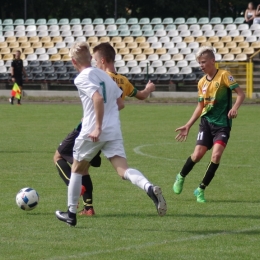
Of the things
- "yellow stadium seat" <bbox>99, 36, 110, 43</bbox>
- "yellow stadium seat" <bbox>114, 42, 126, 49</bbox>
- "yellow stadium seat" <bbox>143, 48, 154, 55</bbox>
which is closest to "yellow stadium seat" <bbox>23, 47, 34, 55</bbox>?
"yellow stadium seat" <bbox>99, 36, 110, 43</bbox>

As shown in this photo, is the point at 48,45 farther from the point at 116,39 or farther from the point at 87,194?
the point at 87,194

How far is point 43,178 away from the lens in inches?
416

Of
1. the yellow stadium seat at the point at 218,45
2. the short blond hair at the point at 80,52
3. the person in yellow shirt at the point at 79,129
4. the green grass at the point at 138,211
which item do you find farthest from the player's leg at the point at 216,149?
the yellow stadium seat at the point at 218,45

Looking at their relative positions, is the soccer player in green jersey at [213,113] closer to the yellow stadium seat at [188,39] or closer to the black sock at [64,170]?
the black sock at [64,170]

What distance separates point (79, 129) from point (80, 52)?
3.72 ft

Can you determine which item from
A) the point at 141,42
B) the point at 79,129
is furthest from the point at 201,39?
the point at 79,129

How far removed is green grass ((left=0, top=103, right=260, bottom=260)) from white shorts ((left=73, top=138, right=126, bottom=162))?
27.5 inches

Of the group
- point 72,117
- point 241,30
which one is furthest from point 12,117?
point 241,30

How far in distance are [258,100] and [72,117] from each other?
28.3 ft

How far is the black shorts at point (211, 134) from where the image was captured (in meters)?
8.83

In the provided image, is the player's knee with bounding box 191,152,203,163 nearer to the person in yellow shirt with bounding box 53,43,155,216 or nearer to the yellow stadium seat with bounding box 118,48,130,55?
the person in yellow shirt with bounding box 53,43,155,216

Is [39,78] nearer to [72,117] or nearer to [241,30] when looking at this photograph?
[241,30]

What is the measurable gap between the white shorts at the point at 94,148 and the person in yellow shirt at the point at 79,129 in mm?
571

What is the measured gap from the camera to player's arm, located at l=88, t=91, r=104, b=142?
262 inches
